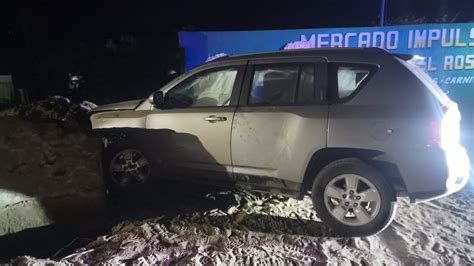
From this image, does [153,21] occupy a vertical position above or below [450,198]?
above

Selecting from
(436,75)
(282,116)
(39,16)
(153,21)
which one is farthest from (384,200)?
(153,21)

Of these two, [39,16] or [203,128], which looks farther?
[39,16]

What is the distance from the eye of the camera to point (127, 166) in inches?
218

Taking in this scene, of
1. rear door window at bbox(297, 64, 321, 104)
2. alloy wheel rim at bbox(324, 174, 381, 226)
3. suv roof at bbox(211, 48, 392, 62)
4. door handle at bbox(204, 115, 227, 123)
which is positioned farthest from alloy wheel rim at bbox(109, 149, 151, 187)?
alloy wheel rim at bbox(324, 174, 381, 226)

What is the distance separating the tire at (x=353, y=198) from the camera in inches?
168

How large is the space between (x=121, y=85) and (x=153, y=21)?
23.5ft

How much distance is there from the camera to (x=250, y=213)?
16.5 feet

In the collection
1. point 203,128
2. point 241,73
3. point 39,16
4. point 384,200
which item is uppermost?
point 39,16

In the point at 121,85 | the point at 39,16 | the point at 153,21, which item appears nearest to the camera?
the point at 121,85

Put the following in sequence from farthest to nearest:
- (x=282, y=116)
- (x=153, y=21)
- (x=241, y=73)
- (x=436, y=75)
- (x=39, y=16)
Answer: (x=153, y=21) → (x=39, y=16) → (x=436, y=75) → (x=241, y=73) → (x=282, y=116)

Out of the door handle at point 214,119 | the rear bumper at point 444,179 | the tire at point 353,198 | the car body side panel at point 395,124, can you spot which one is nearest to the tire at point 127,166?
the door handle at point 214,119

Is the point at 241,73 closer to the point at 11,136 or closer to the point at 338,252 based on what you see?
the point at 338,252

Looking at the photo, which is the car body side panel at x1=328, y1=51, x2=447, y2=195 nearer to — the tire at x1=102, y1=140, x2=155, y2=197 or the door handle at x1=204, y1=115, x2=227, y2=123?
the door handle at x1=204, y1=115, x2=227, y2=123

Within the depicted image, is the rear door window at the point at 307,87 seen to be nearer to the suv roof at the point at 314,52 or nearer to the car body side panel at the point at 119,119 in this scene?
the suv roof at the point at 314,52
